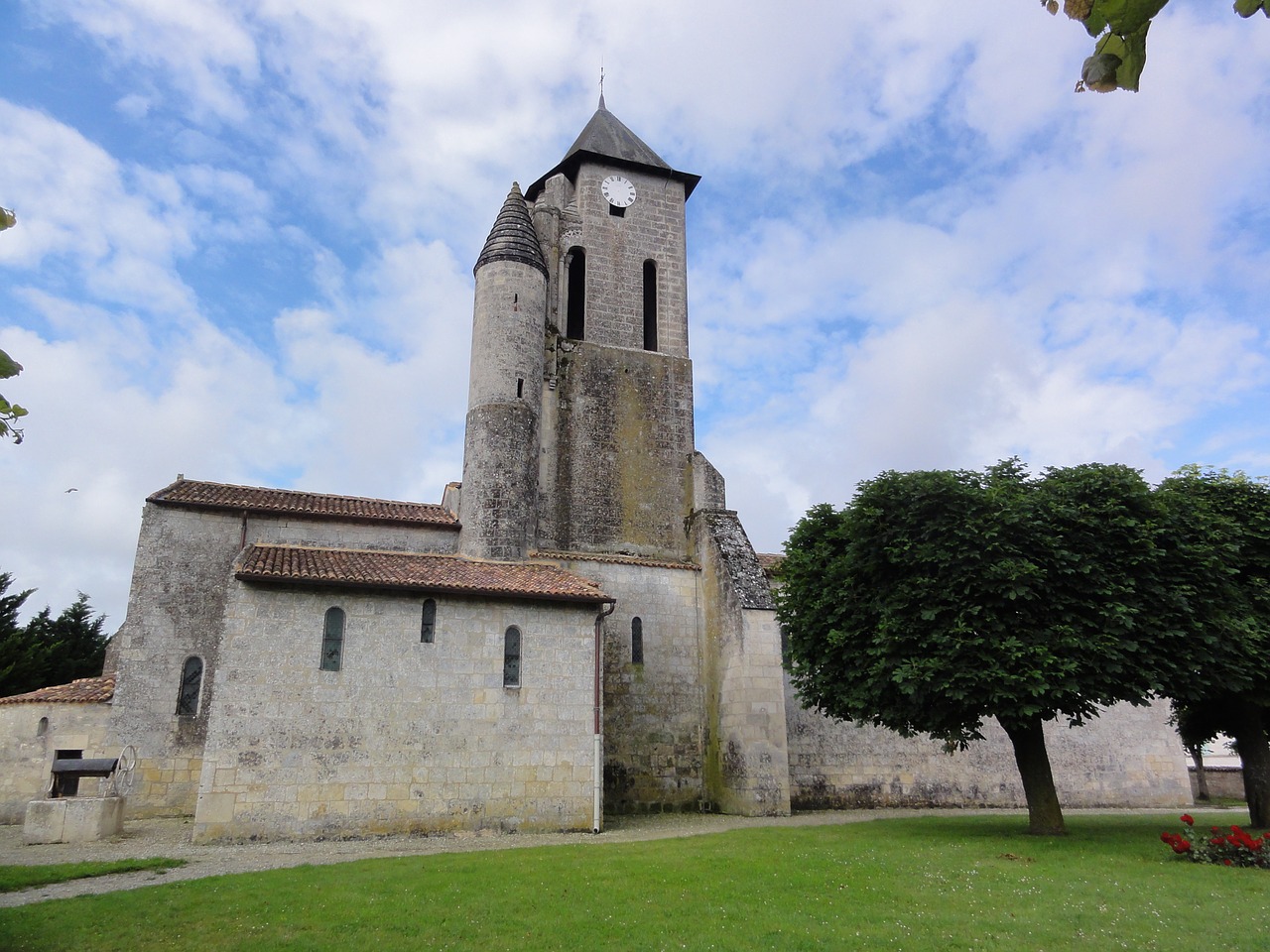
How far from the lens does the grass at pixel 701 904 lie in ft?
27.3

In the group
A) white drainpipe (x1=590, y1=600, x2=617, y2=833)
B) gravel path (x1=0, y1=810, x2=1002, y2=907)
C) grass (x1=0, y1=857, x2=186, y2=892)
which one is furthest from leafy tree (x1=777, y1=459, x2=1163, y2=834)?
grass (x1=0, y1=857, x2=186, y2=892)

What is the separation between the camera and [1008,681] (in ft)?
45.8

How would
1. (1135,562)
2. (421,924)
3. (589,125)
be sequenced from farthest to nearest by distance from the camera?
(589,125)
(1135,562)
(421,924)

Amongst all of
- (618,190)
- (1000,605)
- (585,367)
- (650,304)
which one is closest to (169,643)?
(585,367)

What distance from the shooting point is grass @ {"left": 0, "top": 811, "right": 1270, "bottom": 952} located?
8.34 meters

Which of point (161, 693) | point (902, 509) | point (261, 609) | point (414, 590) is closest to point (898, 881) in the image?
point (902, 509)

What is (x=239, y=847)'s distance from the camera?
14938mm

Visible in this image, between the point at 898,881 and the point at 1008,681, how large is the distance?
4421 mm

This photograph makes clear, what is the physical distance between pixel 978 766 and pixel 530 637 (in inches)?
580

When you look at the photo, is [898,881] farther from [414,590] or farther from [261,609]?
[261,609]

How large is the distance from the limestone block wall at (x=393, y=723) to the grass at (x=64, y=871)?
2.42 metres

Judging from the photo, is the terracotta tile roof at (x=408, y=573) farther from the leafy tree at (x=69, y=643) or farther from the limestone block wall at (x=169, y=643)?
the leafy tree at (x=69, y=643)

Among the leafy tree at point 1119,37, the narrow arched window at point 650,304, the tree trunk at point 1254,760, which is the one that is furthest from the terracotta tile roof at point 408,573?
the leafy tree at point 1119,37

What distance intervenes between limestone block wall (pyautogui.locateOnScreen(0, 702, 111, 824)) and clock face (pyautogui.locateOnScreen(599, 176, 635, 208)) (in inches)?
806
